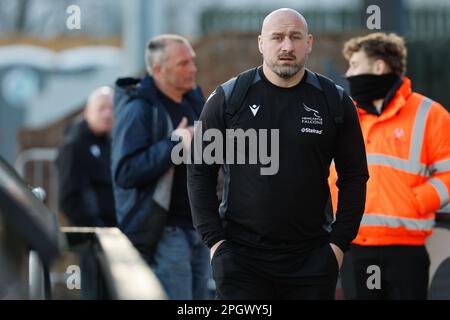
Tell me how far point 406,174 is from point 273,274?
4.68ft

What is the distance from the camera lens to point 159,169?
19.9 ft

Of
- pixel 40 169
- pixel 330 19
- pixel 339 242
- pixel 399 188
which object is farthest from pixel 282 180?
pixel 330 19

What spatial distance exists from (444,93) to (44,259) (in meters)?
11.1

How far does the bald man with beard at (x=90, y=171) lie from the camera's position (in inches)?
357

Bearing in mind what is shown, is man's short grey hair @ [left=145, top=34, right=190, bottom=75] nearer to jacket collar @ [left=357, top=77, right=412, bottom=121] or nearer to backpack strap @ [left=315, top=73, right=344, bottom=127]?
jacket collar @ [left=357, top=77, right=412, bottom=121]

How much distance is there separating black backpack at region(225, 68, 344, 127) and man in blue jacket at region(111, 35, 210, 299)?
48.6 inches

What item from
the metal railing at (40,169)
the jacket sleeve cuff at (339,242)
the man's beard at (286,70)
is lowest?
the metal railing at (40,169)

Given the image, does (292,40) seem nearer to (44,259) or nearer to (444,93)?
(44,259)

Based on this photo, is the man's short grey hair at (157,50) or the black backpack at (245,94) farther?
the man's short grey hair at (157,50)

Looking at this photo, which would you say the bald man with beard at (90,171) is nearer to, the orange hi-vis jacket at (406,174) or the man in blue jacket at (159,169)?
the man in blue jacket at (159,169)

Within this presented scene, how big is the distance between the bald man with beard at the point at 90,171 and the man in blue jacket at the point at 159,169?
9.08 feet

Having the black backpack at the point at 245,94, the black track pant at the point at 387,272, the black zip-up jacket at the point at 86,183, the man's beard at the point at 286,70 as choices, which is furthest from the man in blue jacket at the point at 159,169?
the black zip-up jacket at the point at 86,183

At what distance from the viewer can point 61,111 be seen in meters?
16.2

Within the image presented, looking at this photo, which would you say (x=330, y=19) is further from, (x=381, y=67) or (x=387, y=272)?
(x=387, y=272)
